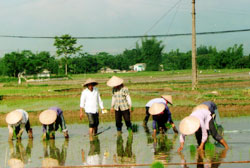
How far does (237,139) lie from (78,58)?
70.5 metres

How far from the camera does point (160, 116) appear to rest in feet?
34.4

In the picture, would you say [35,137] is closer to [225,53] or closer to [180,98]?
[180,98]

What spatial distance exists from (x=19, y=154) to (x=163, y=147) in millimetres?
3230

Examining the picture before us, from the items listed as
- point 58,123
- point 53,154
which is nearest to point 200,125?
point 53,154

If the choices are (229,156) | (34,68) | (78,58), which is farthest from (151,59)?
(229,156)

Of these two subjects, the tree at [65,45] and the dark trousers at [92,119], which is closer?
the dark trousers at [92,119]

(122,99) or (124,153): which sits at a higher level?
(122,99)

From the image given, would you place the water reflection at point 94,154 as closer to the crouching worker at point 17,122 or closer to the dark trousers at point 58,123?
the dark trousers at point 58,123

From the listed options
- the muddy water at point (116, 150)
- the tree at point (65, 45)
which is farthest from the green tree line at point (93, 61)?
the muddy water at point (116, 150)

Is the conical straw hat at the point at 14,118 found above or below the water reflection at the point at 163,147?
above

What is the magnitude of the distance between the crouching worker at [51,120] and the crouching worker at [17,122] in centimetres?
A: 54

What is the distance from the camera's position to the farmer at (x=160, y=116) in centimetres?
1011

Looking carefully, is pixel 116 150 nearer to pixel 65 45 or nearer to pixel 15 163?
pixel 15 163

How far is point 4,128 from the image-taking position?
14523 millimetres
